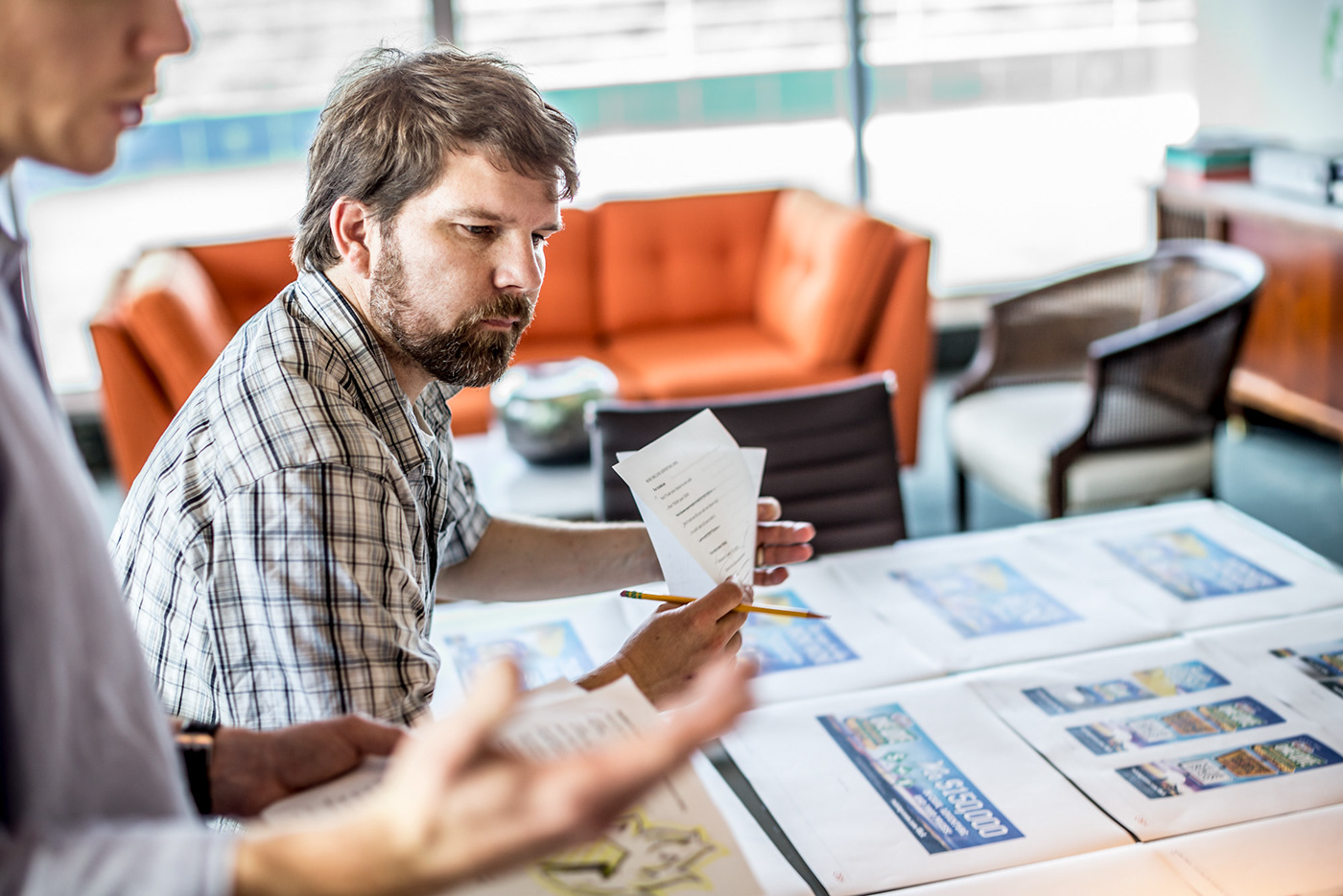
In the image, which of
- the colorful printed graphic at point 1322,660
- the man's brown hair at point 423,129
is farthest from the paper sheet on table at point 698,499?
the colorful printed graphic at point 1322,660

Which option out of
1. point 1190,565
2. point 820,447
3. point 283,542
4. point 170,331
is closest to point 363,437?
point 283,542

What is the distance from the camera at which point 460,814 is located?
587 millimetres

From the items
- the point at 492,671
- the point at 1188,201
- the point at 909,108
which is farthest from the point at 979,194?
the point at 492,671

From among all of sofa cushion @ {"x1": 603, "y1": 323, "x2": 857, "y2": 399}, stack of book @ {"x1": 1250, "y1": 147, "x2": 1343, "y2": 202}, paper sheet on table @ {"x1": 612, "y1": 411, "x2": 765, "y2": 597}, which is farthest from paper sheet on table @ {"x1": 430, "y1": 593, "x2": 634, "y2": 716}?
stack of book @ {"x1": 1250, "y1": 147, "x2": 1343, "y2": 202}

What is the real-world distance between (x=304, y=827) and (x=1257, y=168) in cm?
441

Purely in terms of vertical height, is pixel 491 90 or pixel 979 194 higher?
pixel 491 90

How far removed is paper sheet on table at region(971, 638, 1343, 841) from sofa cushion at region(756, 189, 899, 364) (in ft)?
8.47

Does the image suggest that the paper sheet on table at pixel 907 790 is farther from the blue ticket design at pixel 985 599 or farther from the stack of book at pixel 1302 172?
the stack of book at pixel 1302 172

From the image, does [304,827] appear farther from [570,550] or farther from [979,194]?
[979,194]

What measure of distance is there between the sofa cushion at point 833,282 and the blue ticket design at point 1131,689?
2.64 m

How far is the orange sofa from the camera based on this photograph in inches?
138

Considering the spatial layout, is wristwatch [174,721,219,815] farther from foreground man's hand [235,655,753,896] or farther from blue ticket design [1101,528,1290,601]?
blue ticket design [1101,528,1290,601]

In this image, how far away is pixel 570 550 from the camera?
171 cm

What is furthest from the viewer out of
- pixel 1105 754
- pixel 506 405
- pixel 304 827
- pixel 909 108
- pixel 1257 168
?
pixel 909 108
